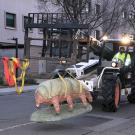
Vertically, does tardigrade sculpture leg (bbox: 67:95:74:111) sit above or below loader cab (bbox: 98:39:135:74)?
below

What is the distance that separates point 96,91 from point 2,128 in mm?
3722

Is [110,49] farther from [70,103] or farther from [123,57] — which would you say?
[70,103]

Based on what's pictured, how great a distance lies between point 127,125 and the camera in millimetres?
11055

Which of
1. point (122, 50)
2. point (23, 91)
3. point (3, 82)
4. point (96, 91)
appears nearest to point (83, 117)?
point (96, 91)

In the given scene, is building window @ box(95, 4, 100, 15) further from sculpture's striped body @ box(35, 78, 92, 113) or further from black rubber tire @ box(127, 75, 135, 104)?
sculpture's striped body @ box(35, 78, 92, 113)

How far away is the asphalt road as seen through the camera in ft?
32.8

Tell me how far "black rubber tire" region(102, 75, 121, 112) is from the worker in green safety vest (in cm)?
126

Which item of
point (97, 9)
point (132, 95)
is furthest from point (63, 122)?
point (97, 9)

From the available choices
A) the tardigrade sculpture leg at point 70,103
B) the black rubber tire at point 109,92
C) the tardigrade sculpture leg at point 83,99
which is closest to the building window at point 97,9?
the black rubber tire at point 109,92

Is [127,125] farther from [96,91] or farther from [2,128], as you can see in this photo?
[2,128]

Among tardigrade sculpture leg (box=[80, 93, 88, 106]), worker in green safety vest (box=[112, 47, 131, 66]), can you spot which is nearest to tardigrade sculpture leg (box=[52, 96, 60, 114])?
tardigrade sculpture leg (box=[80, 93, 88, 106])

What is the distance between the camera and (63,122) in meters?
11.2

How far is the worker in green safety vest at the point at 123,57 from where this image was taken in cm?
1431

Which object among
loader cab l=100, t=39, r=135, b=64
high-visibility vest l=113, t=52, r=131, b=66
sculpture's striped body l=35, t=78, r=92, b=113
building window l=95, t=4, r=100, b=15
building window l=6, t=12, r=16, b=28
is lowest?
sculpture's striped body l=35, t=78, r=92, b=113
